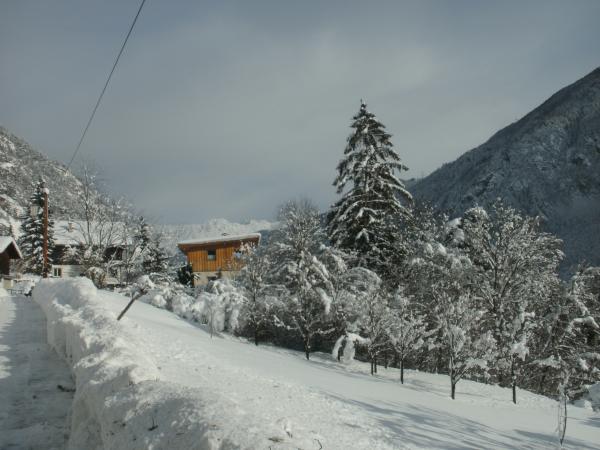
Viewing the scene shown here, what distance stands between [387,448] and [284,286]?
17.3 m

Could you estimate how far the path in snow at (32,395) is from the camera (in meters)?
4.91

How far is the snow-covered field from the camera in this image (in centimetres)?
321

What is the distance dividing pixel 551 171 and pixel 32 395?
3174 inches

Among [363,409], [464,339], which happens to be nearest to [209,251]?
[464,339]

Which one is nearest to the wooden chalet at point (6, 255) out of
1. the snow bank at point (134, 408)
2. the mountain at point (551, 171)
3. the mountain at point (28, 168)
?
the snow bank at point (134, 408)

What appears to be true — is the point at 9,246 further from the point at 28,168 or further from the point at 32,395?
the point at 28,168

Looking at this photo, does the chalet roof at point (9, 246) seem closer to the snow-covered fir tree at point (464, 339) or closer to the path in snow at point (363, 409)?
the path in snow at point (363, 409)

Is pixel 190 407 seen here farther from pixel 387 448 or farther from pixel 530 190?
pixel 530 190

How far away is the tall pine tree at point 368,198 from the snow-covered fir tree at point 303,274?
5.83ft

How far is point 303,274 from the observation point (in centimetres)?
2206

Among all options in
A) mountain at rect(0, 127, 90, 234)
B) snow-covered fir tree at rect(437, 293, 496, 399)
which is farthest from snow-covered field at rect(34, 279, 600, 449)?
mountain at rect(0, 127, 90, 234)

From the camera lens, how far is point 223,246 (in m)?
40.2

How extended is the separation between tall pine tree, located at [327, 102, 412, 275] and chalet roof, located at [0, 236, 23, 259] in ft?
92.4

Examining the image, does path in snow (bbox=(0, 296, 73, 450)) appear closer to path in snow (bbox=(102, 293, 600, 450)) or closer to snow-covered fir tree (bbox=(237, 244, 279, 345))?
path in snow (bbox=(102, 293, 600, 450))
